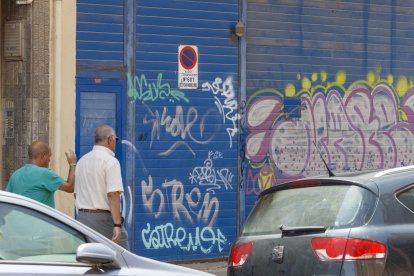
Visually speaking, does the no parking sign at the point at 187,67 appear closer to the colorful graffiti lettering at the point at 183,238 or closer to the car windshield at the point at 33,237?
the colorful graffiti lettering at the point at 183,238

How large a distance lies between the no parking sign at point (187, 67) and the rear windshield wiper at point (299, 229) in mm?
6155

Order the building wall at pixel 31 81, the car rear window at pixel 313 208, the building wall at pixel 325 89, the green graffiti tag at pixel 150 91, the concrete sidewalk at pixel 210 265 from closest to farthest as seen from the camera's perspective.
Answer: the car rear window at pixel 313 208
the building wall at pixel 31 81
the green graffiti tag at pixel 150 91
the concrete sidewalk at pixel 210 265
the building wall at pixel 325 89

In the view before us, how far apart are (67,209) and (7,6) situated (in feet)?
8.93

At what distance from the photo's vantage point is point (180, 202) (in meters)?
13.7

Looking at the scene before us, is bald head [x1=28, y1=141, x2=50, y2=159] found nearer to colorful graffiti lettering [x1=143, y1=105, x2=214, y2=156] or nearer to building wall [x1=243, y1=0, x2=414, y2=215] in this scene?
colorful graffiti lettering [x1=143, y1=105, x2=214, y2=156]

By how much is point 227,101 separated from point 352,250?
7.15 meters

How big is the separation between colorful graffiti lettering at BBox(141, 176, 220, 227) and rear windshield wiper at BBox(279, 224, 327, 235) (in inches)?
228

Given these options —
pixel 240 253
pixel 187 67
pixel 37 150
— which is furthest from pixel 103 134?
pixel 187 67

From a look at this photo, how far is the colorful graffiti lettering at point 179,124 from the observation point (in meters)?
13.6

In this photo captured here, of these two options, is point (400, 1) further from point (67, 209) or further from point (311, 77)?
point (67, 209)

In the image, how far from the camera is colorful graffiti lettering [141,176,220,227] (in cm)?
1350

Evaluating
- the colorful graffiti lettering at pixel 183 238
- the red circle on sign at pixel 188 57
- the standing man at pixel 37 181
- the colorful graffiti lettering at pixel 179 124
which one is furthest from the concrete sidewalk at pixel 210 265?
the standing man at pixel 37 181

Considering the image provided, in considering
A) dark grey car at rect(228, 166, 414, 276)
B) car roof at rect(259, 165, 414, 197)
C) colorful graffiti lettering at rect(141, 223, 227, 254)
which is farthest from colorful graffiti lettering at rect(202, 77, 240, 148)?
car roof at rect(259, 165, 414, 197)

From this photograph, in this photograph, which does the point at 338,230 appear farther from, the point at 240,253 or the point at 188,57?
the point at 188,57
